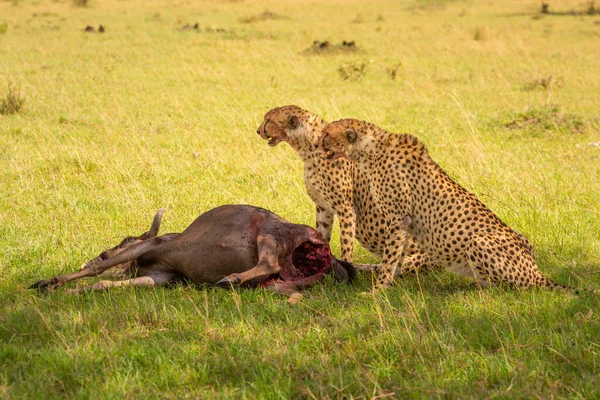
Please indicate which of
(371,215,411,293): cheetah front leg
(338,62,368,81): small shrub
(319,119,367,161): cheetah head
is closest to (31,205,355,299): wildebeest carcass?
(371,215,411,293): cheetah front leg

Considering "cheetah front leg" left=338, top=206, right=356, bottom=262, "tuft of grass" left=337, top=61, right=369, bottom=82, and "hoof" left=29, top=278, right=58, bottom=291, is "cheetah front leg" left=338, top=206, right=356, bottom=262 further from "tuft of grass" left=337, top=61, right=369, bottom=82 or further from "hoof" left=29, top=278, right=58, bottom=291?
"tuft of grass" left=337, top=61, right=369, bottom=82

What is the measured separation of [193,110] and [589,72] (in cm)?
826

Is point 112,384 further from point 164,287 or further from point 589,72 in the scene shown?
point 589,72

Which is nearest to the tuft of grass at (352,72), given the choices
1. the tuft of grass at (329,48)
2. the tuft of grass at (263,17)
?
the tuft of grass at (329,48)

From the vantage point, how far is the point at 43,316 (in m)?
4.38

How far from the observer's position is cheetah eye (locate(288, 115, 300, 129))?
5.95 meters

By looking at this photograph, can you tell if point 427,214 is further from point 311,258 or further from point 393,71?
point 393,71

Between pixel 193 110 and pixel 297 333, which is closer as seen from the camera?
pixel 297 333

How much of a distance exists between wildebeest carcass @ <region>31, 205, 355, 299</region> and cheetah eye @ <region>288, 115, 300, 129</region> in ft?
2.90

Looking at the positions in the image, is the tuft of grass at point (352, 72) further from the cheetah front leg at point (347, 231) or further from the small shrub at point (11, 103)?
the cheetah front leg at point (347, 231)

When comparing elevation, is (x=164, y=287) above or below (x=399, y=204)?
below

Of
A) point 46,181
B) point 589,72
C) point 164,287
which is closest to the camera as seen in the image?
point 164,287

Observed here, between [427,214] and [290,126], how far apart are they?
136 cm

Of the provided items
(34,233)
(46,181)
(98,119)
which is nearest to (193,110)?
(98,119)
